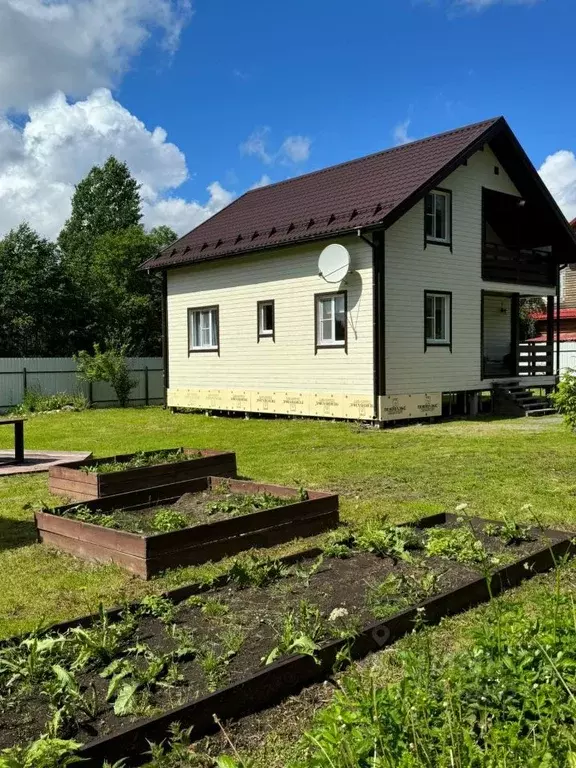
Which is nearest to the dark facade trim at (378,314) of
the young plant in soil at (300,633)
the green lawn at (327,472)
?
the green lawn at (327,472)

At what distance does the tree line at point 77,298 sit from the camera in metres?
30.1

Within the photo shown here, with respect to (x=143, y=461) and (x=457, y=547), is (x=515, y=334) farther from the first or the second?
(x=457, y=547)

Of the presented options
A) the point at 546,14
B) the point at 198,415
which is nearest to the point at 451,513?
the point at 546,14

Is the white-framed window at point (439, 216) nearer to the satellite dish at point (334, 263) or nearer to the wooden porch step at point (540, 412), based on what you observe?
the satellite dish at point (334, 263)

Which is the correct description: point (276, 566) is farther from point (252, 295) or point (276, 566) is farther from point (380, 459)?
point (252, 295)

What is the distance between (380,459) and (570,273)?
29469 millimetres

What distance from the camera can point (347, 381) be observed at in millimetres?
16047

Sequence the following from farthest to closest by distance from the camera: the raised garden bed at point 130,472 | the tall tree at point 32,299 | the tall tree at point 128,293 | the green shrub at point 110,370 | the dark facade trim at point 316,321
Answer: the tall tree at point 128,293 → the tall tree at point 32,299 → the green shrub at point 110,370 → the dark facade trim at point 316,321 → the raised garden bed at point 130,472

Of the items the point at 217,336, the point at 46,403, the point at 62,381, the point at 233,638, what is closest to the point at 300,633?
the point at 233,638

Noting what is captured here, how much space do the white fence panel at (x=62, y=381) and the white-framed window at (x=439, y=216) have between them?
11732 millimetres

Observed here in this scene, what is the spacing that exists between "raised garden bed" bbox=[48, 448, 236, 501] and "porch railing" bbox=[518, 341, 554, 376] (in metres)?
14.1

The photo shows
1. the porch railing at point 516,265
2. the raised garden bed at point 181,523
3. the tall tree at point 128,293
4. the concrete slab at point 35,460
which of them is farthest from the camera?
the tall tree at point 128,293

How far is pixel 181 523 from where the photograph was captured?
5855mm

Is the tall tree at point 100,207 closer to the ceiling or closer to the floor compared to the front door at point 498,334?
closer to the ceiling
